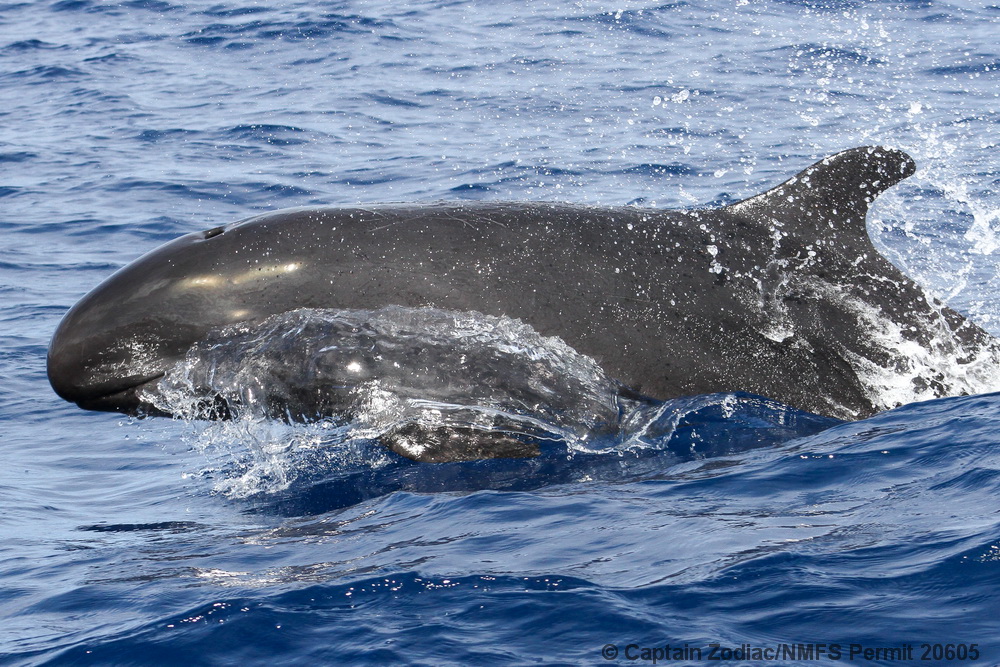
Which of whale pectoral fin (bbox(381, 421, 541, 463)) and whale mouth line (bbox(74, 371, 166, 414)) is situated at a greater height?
whale mouth line (bbox(74, 371, 166, 414))

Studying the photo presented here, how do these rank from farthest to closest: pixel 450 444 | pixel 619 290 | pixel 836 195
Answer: pixel 836 195 < pixel 619 290 < pixel 450 444

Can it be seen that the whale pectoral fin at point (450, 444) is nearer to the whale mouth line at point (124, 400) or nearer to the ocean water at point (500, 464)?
the ocean water at point (500, 464)

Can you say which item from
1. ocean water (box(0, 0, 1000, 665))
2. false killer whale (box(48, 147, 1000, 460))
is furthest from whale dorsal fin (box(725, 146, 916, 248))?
ocean water (box(0, 0, 1000, 665))

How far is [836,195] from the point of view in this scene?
8938mm

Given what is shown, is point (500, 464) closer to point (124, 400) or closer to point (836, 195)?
point (124, 400)

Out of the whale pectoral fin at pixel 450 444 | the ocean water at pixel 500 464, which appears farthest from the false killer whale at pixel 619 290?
the whale pectoral fin at pixel 450 444

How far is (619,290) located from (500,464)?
155 centimetres

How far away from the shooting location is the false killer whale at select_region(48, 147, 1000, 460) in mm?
8516

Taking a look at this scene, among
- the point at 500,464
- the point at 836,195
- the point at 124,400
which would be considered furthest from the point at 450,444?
the point at 836,195

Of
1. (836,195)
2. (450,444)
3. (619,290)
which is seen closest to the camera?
(450,444)

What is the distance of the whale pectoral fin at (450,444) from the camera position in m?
7.97

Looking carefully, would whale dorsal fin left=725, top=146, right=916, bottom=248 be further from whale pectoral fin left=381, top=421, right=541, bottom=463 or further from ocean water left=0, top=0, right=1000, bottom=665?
whale pectoral fin left=381, top=421, right=541, bottom=463

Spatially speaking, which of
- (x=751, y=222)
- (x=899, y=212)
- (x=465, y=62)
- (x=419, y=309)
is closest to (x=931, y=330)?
(x=751, y=222)

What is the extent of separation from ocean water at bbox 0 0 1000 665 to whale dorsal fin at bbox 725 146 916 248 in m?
1.40
